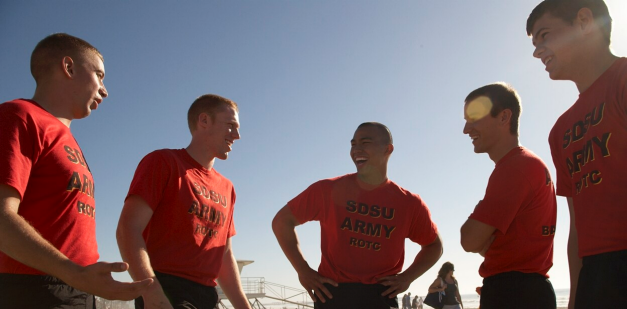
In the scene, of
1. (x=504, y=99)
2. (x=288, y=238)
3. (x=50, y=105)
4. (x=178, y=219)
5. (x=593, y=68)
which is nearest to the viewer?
(x=593, y=68)

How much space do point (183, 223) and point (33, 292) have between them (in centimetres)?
141

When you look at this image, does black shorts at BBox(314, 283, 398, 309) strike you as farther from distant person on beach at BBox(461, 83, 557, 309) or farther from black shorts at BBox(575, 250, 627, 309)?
black shorts at BBox(575, 250, 627, 309)

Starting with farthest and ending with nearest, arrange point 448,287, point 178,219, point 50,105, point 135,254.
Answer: point 448,287
point 178,219
point 135,254
point 50,105

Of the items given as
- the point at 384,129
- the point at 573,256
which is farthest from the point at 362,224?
the point at 573,256

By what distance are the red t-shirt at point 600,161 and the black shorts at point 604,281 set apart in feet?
0.16

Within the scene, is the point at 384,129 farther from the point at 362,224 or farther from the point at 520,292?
the point at 520,292

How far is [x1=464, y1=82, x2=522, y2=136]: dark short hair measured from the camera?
3.97m

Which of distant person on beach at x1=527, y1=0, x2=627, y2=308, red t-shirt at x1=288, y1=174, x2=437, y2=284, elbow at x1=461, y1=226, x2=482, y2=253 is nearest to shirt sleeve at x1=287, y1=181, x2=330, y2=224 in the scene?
red t-shirt at x1=288, y1=174, x2=437, y2=284

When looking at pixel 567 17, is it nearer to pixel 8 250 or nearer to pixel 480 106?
pixel 480 106

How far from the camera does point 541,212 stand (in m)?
3.57

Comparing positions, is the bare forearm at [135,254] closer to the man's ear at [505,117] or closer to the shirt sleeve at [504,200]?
the shirt sleeve at [504,200]

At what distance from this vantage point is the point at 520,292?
3393 millimetres

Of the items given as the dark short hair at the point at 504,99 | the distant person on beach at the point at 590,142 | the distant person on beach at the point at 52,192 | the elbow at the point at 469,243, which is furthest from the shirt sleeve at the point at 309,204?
the distant person on beach at the point at 590,142

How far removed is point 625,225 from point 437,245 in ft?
9.19
